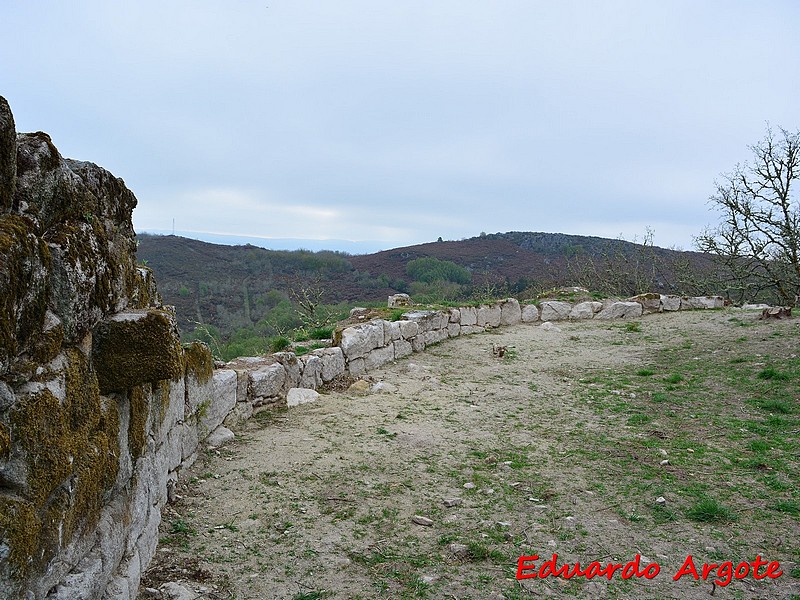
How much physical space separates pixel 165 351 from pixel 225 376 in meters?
3.00

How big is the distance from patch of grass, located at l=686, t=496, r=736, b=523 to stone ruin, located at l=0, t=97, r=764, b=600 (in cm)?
342

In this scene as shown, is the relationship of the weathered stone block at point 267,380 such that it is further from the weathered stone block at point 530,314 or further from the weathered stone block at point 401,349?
the weathered stone block at point 530,314

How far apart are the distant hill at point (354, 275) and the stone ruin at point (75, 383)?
38.8ft

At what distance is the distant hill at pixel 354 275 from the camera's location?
2095 centimetres

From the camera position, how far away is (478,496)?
13.9 ft

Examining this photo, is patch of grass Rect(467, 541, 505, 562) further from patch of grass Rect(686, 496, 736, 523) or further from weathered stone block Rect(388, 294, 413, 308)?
weathered stone block Rect(388, 294, 413, 308)

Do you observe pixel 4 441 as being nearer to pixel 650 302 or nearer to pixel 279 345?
pixel 279 345

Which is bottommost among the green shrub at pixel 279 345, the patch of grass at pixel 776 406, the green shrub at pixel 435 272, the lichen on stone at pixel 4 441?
the patch of grass at pixel 776 406

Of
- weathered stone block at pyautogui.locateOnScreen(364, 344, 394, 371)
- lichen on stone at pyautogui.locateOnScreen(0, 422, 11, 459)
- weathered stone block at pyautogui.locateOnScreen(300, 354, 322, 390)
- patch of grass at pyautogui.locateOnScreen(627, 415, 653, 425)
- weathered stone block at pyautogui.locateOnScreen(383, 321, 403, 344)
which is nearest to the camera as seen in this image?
lichen on stone at pyautogui.locateOnScreen(0, 422, 11, 459)

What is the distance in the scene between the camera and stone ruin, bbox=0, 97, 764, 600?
1693mm

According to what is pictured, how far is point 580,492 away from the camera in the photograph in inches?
169

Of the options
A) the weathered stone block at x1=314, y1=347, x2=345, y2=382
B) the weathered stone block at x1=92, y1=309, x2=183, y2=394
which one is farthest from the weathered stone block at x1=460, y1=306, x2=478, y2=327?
the weathered stone block at x1=92, y1=309, x2=183, y2=394

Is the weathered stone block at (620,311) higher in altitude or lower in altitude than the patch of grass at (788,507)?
higher

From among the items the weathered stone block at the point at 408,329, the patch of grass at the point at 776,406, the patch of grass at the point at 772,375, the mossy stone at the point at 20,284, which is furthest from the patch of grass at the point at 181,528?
the patch of grass at the point at 772,375
